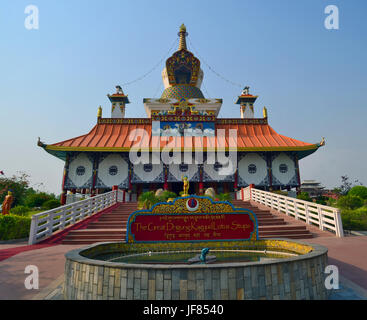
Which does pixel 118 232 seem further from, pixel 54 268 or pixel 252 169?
pixel 252 169

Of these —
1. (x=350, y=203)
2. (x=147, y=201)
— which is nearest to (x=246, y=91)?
(x=350, y=203)

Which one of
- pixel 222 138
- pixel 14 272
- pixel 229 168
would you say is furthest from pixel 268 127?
pixel 14 272

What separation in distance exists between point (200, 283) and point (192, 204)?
8.53ft

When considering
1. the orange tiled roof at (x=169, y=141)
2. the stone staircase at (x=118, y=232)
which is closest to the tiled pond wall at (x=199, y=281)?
the stone staircase at (x=118, y=232)

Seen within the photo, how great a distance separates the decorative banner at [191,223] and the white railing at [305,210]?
21.3 feet

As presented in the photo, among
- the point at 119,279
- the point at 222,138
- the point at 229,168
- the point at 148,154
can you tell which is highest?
the point at 222,138

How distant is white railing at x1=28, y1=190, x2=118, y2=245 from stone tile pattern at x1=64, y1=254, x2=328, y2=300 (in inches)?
287

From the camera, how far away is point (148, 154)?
68.0 feet

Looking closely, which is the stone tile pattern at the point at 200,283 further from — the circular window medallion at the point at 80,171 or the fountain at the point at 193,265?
the circular window medallion at the point at 80,171

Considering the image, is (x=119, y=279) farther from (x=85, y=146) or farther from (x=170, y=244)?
(x=85, y=146)

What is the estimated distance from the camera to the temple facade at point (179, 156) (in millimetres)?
20250

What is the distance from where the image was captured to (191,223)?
5.40 meters

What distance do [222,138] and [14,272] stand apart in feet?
62.3
